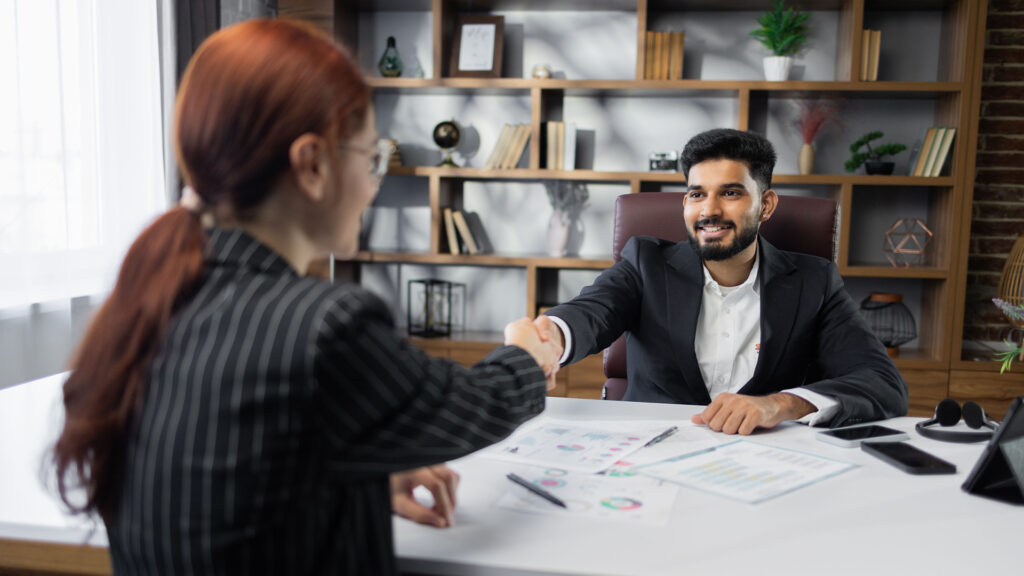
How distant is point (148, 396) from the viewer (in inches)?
26.8

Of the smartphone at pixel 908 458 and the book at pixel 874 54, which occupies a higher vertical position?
the book at pixel 874 54

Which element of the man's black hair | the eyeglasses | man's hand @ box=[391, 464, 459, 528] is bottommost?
man's hand @ box=[391, 464, 459, 528]

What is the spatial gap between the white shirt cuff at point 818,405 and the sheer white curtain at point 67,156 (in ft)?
5.83

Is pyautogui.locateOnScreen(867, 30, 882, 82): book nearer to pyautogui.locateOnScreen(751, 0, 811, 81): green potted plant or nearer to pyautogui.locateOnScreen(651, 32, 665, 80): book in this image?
pyautogui.locateOnScreen(751, 0, 811, 81): green potted plant

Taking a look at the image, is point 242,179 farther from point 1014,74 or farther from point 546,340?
point 1014,74

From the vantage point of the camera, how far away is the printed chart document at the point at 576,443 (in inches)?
44.4

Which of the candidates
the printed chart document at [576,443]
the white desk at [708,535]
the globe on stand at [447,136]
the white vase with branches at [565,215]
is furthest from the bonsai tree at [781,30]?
the white desk at [708,535]

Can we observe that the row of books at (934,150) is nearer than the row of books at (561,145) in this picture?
Yes

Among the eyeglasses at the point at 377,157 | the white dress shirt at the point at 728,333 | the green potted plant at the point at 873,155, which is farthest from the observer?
the green potted plant at the point at 873,155

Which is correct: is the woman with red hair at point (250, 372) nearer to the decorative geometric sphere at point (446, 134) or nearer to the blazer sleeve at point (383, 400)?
the blazer sleeve at point (383, 400)

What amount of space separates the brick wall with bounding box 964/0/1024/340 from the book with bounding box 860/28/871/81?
1.80ft

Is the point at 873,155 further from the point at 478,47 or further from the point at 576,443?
the point at 576,443

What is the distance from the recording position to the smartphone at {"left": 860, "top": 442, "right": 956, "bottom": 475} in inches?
44.1

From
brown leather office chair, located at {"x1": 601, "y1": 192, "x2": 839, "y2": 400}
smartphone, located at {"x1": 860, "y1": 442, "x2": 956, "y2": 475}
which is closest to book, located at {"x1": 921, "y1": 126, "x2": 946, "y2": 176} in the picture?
brown leather office chair, located at {"x1": 601, "y1": 192, "x2": 839, "y2": 400}
